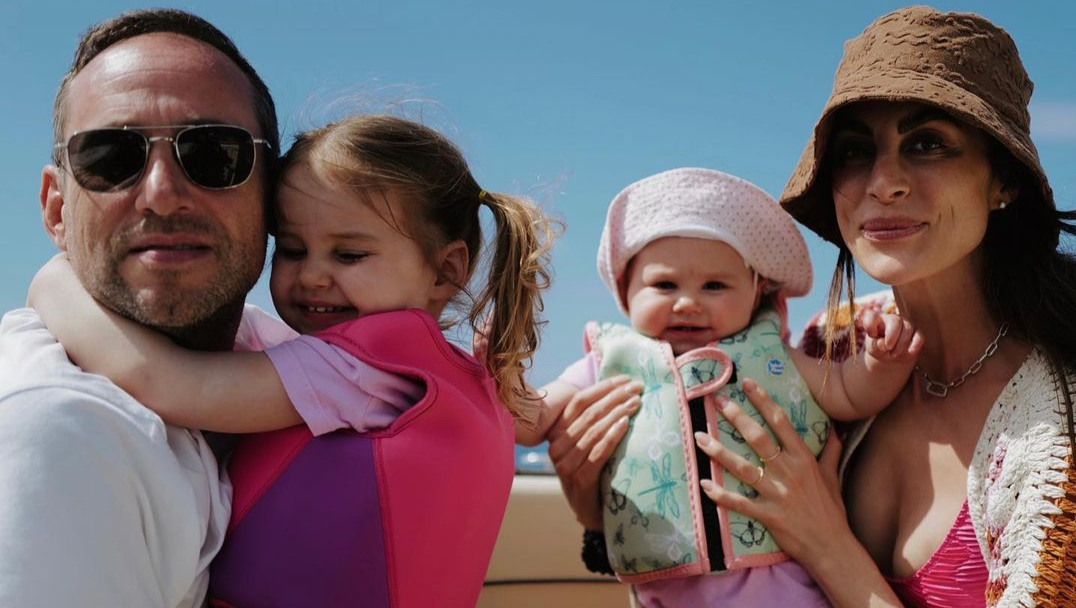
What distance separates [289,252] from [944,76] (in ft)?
5.62

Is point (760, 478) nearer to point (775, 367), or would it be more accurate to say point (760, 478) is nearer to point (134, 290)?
point (775, 367)

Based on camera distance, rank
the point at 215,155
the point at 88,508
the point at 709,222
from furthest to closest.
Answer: the point at 709,222 → the point at 215,155 → the point at 88,508

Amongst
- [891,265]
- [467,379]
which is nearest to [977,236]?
[891,265]

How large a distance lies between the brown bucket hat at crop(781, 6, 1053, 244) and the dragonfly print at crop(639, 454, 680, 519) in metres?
0.88

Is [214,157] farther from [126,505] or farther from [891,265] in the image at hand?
[891,265]

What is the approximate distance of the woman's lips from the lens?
2.55 m

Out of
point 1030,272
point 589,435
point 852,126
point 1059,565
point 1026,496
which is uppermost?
point 852,126

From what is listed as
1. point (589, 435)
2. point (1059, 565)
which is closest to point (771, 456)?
point (589, 435)

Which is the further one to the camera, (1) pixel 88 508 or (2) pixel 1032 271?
(2) pixel 1032 271

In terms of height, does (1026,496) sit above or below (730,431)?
above

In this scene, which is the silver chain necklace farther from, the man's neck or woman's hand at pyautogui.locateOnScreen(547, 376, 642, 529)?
the man's neck

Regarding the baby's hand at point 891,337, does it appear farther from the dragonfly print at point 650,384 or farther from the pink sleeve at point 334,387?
the pink sleeve at point 334,387

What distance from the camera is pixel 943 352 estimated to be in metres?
2.86

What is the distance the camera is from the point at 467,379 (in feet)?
7.36
